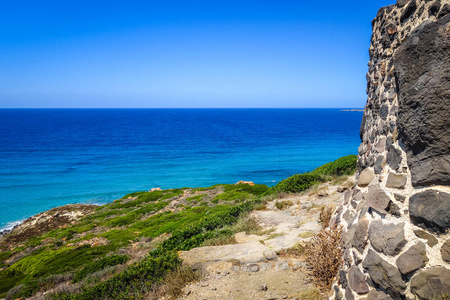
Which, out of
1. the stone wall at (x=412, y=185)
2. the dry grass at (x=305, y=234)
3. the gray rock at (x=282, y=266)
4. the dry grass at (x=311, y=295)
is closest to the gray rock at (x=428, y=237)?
the stone wall at (x=412, y=185)

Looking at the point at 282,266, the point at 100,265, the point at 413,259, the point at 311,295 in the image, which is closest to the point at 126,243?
the point at 100,265

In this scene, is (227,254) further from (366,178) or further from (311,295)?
(366,178)

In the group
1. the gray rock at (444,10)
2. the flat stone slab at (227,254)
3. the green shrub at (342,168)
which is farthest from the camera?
the green shrub at (342,168)

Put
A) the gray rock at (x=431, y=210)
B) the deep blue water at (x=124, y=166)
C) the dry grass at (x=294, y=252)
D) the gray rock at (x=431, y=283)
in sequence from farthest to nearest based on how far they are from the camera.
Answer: the deep blue water at (x=124, y=166) → the dry grass at (x=294, y=252) → the gray rock at (x=431, y=210) → the gray rock at (x=431, y=283)

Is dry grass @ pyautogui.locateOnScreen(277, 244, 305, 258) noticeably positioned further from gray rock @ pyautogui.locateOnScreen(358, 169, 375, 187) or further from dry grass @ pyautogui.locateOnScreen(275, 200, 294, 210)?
dry grass @ pyautogui.locateOnScreen(275, 200, 294, 210)

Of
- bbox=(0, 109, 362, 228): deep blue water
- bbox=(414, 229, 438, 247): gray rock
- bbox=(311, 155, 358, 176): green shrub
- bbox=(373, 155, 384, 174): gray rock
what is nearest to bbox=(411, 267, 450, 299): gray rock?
bbox=(414, 229, 438, 247): gray rock

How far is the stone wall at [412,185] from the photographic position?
3.69 meters

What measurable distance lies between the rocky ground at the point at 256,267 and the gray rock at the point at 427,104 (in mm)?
3191

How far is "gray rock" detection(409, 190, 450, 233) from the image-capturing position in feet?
11.8

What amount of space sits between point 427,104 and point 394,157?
1.07m

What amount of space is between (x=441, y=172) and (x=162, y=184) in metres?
40.9

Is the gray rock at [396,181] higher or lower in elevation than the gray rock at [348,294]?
higher

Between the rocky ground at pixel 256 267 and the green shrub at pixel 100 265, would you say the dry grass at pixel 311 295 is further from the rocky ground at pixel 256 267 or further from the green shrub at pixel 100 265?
the green shrub at pixel 100 265

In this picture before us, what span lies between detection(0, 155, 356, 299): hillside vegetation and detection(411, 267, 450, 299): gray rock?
17.9 feet
